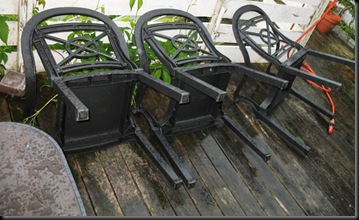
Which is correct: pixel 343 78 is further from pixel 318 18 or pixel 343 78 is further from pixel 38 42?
pixel 38 42

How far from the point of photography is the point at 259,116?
399 cm

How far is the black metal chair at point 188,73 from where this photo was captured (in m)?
3.06

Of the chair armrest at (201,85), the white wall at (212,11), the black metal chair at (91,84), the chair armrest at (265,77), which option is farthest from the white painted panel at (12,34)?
the chair armrest at (265,77)

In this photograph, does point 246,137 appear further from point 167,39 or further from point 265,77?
point 167,39

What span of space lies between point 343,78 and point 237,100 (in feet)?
7.14

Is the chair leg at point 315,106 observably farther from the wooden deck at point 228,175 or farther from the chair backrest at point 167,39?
the chair backrest at point 167,39

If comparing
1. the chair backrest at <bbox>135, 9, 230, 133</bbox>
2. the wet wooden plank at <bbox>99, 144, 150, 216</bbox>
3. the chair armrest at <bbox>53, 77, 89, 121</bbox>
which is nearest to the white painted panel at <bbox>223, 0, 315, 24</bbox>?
the chair backrest at <bbox>135, 9, 230, 133</bbox>

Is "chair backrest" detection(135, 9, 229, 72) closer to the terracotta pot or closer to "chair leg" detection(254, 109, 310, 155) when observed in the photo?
"chair leg" detection(254, 109, 310, 155)

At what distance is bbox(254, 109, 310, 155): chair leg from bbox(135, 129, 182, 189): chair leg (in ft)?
4.70

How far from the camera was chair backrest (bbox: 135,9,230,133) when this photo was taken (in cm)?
306

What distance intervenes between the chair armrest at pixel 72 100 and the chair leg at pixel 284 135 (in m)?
2.32

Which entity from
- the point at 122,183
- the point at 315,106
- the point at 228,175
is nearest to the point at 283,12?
the point at 315,106

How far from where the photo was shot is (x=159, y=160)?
3023 millimetres

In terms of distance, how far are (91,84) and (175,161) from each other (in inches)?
38.7
